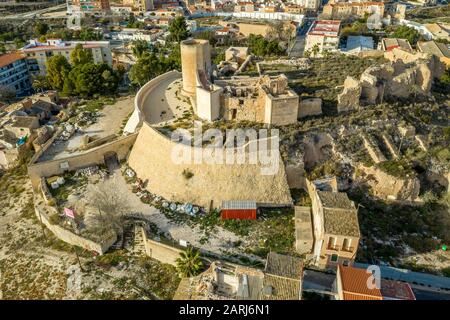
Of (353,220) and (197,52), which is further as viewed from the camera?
(197,52)

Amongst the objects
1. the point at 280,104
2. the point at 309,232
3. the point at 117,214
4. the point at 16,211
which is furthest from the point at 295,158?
the point at 16,211

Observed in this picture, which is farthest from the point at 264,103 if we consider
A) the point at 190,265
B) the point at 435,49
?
the point at 435,49

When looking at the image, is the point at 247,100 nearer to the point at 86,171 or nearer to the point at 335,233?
the point at 335,233

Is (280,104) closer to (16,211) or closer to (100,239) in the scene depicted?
(100,239)

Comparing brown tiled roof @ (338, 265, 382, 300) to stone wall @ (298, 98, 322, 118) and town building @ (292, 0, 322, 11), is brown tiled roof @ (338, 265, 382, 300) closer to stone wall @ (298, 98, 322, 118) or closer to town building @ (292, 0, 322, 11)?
stone wall @ (298, 98, 322, 118)

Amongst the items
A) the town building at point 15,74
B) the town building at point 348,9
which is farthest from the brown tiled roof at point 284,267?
the town building at point 348,9

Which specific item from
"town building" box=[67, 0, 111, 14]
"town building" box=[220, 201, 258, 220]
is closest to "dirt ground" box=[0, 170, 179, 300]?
"town building" box=[220, 201, 258, 220]

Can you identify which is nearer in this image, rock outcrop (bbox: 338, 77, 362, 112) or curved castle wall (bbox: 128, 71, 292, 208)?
curved castle wall (bbox: 128, 71, 292, 208)

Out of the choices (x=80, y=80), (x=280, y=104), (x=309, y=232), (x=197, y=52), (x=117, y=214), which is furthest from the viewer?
(x=80, y=80)
